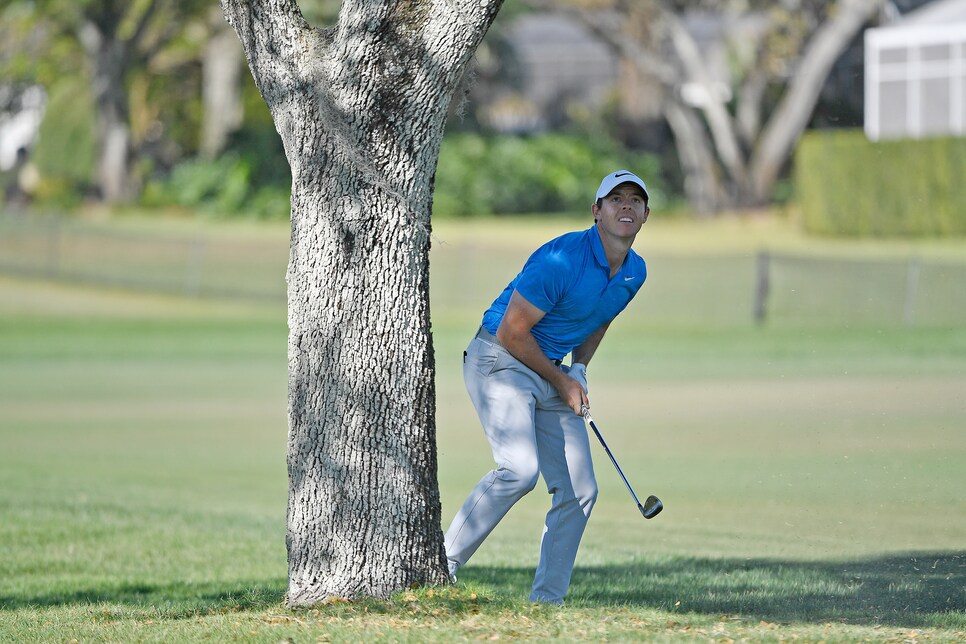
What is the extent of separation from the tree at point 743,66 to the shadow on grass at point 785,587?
94.2 feet

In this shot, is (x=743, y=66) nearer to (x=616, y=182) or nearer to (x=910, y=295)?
(x=910, y=295)

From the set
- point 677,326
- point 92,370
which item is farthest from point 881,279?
point 92,370

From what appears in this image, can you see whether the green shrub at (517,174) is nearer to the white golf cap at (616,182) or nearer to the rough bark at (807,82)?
the rough bark at (807,82)

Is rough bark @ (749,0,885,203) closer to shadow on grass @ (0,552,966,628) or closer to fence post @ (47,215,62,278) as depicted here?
fence post @ (47,215,62,278)

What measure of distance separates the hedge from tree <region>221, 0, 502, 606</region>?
27.8 metres

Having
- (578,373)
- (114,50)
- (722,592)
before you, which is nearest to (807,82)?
(114,50)

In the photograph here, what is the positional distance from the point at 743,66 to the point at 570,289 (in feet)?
113

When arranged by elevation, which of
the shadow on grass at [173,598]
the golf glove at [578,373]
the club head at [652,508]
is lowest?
the shadow on grass at [173,598]

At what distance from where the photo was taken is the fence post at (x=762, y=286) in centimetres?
2567

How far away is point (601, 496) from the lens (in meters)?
12.0

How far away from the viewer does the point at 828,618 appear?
6402 millimetres

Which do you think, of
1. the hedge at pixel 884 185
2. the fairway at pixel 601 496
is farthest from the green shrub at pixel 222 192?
the fairway at pixel 601 496

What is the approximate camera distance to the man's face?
6559 mm

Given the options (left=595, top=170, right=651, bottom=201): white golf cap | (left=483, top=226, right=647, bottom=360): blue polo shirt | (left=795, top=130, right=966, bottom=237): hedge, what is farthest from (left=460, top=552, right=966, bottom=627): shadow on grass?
(left=795, top=130, right=966, bottom=237): hedge
